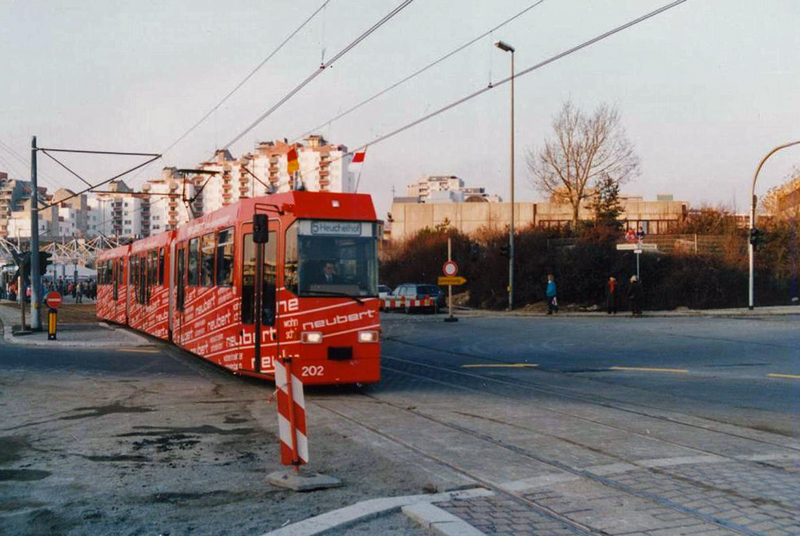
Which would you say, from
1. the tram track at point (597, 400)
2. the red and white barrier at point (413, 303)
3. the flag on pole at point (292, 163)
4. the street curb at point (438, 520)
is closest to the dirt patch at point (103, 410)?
the tram track at point (597, 400)

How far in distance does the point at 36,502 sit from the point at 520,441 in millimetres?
4940

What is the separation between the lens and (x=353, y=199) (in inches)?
541

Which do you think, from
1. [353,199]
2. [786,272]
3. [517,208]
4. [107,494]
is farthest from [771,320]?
[517,208]

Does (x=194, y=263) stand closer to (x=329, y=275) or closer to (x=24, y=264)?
(x=329, y=275)

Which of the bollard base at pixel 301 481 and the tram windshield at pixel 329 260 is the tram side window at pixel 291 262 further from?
the bollard base at pixel 301 481

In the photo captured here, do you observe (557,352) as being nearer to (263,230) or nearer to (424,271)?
(263,230)

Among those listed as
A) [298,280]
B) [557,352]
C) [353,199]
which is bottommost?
[557,352]

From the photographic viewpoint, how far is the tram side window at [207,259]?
53.6ft

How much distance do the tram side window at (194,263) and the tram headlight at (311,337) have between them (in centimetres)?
552

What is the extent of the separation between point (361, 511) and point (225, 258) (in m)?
9.65

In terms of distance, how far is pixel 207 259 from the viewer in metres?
16.8

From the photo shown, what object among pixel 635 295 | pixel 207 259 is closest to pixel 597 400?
pixel 207 259

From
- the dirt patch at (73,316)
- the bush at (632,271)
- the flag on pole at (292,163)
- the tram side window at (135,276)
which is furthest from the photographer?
the bush at (632,271)

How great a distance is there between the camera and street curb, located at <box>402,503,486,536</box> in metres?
5.71
